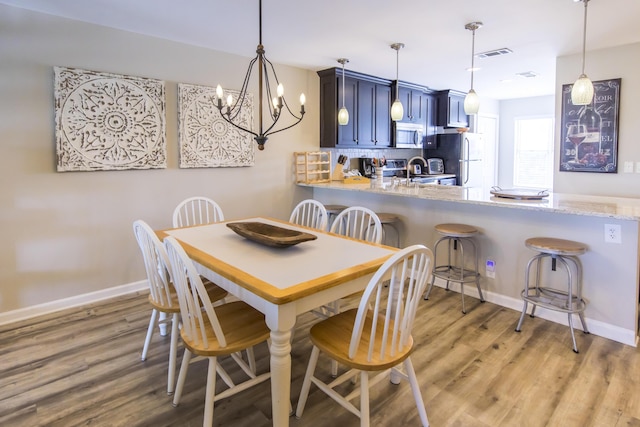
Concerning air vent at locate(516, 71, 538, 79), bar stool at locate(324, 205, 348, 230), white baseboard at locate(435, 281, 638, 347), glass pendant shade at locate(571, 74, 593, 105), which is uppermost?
air vent at locate(516, 71, 538, 79)

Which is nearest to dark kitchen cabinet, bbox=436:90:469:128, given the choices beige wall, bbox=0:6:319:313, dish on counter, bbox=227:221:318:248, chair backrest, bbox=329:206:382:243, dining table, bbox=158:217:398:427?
beige wall, bbox=0:6:319:313

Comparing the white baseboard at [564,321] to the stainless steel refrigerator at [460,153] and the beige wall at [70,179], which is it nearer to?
the beige wall at [70,179]

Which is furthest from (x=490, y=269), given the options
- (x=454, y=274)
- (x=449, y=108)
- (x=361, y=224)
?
(x=449, y=108)

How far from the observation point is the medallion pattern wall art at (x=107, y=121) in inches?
122

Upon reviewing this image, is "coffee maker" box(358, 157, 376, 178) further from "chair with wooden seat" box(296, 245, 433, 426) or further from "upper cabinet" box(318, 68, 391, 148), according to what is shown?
"chair with wooden seat" box(296, 245, 433, 426)

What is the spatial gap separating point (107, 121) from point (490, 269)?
359 centimetres

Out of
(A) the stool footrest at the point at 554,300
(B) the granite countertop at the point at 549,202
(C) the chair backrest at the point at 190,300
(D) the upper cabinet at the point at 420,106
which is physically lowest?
(A) the stool footrest at the point at 554,300

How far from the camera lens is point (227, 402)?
2.05 m

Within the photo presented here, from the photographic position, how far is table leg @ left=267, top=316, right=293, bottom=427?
1543 mm

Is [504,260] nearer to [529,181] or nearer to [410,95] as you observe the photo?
[410,95]

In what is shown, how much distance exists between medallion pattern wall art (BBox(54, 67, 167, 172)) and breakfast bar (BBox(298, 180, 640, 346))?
2220mm

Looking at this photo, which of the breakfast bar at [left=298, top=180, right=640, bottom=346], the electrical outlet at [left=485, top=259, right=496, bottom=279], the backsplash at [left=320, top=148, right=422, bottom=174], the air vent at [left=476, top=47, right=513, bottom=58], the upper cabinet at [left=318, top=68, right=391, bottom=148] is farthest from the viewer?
the backsplash at [left=320, top=148, right=422, bottom=174]

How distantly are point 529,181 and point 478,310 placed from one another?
5.40 metres

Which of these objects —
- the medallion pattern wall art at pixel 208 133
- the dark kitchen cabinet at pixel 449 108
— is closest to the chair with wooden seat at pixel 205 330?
the medallion pattern wall art at pixel 208 133
